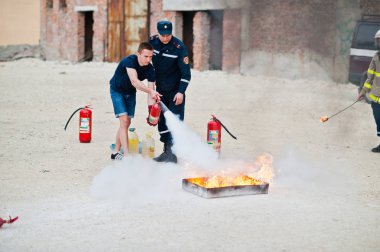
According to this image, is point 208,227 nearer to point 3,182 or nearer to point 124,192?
point 124,192

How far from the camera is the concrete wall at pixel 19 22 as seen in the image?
32000 millimetres

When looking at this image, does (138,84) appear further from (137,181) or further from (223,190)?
(223,190)

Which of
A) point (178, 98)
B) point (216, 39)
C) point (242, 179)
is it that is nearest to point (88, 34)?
point (216, 39)

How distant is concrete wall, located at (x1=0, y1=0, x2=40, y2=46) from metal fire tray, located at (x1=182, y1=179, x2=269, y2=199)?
2733cm

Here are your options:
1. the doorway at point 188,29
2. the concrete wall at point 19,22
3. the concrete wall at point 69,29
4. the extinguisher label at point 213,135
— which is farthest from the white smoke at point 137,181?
the concrete wall at point 19,22

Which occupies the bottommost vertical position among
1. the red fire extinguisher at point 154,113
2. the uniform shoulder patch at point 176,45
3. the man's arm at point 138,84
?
the red fire extinguisher at point 154,113

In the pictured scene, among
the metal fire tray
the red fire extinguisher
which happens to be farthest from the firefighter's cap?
the metal fire tray

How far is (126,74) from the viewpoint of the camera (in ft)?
25.7

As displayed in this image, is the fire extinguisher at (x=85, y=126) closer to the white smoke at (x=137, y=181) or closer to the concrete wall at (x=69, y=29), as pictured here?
the white smoke at (x=137, y=181)

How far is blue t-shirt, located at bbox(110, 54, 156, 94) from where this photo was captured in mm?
7742

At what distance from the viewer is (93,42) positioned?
29672 millimetres

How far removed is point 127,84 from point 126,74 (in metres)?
0.13

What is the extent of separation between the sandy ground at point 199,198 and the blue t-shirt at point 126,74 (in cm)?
98

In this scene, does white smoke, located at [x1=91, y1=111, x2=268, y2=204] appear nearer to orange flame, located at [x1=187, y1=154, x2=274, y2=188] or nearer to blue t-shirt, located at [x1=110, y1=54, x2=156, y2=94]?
orange flame, located at [x1=187, y1=154, x2=274, y2=188]
